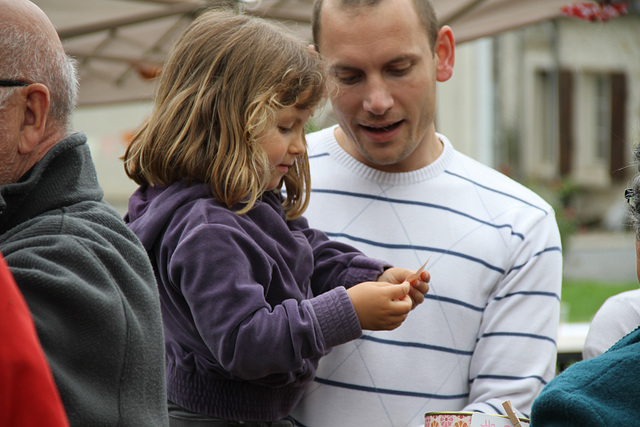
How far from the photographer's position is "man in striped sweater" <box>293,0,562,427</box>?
224 centimetres

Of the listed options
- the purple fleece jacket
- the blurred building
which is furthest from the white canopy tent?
the blurred building

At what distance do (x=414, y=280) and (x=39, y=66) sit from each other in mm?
984

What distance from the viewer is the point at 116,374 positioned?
146cm

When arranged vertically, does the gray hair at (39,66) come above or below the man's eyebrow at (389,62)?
above

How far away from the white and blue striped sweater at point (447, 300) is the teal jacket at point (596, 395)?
78 cm

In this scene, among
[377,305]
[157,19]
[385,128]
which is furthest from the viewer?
[157,19]

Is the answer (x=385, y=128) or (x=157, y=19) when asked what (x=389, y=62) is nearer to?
(x=385, y=128)

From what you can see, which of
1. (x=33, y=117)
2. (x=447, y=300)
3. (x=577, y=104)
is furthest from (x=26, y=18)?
(x=577, y=104)

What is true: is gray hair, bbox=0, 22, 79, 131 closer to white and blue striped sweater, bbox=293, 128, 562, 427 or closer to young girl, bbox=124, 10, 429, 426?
young girl, bbox=124, 10, 429, 426

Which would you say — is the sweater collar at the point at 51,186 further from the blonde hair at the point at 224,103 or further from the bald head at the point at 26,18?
the blonde hair at the point at 224,103

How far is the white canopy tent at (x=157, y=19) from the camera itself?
4836 mm

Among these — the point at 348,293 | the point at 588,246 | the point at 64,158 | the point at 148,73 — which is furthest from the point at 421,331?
the point at 588,246

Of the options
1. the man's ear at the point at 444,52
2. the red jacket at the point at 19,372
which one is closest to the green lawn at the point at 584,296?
the man's ear at the point at 444,52

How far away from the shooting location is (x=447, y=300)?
7.55 ft
